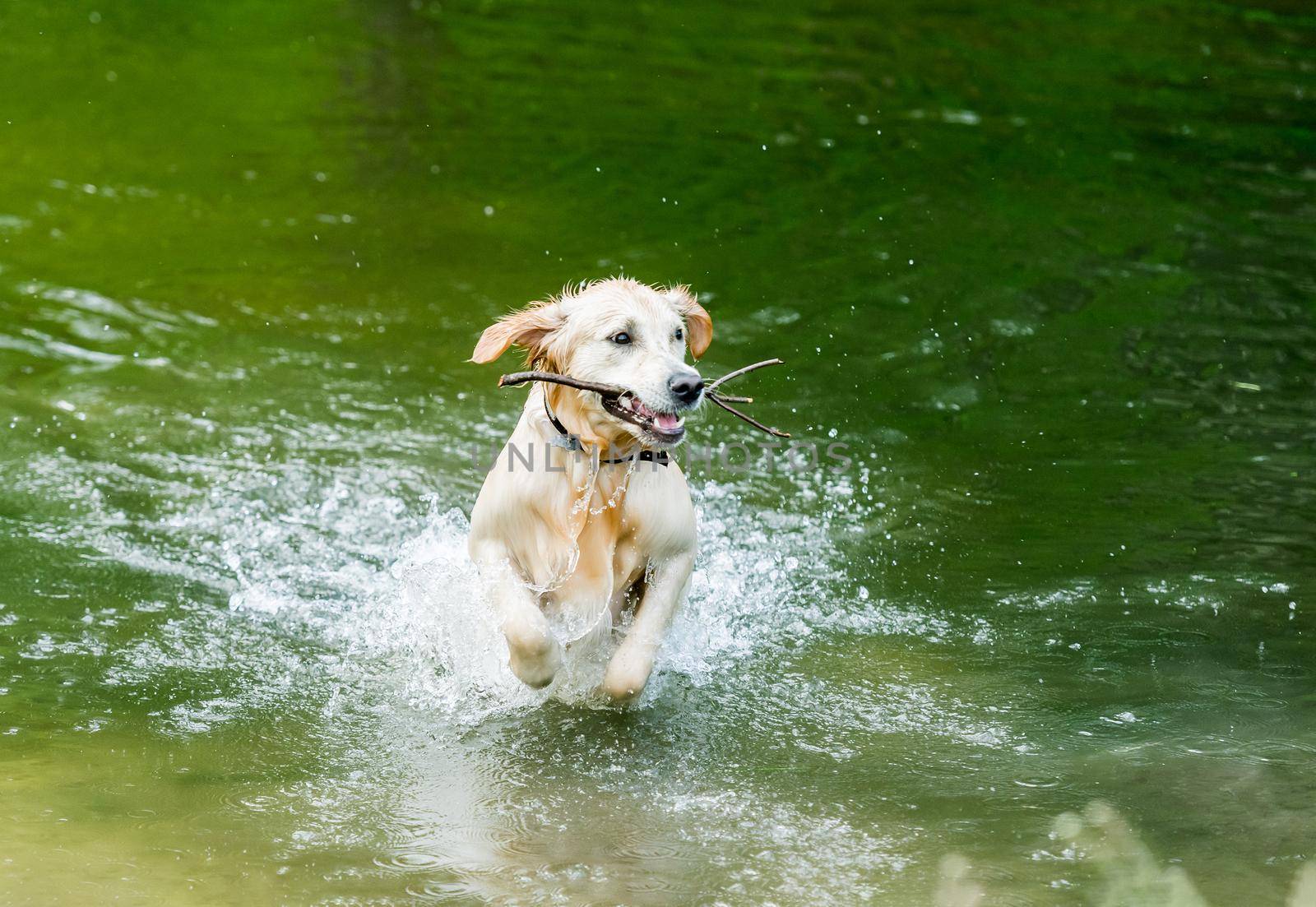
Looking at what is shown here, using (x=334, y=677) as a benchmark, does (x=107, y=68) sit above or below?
above

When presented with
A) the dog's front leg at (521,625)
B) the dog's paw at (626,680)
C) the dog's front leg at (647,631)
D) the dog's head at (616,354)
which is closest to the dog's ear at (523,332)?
the dog's head at (616,354)

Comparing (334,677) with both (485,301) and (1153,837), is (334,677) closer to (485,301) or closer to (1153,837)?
Answer: (1153,837)

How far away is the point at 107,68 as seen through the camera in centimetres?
1486

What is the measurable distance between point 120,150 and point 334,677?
8473 mm

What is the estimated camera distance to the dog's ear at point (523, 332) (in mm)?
5211

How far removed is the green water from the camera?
459 cm

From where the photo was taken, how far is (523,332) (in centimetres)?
524

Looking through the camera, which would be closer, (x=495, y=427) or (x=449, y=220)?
(x=495, y=427)

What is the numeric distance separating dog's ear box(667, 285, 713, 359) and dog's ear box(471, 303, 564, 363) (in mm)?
481

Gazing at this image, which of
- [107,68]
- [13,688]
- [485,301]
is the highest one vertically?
[107,68]

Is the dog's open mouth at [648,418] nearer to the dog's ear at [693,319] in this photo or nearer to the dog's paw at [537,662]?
the dog's ear at [693,319]

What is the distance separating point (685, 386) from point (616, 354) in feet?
0.98

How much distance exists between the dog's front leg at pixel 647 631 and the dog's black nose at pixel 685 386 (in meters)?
0.71

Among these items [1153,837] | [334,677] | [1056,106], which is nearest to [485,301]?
[334,677]
